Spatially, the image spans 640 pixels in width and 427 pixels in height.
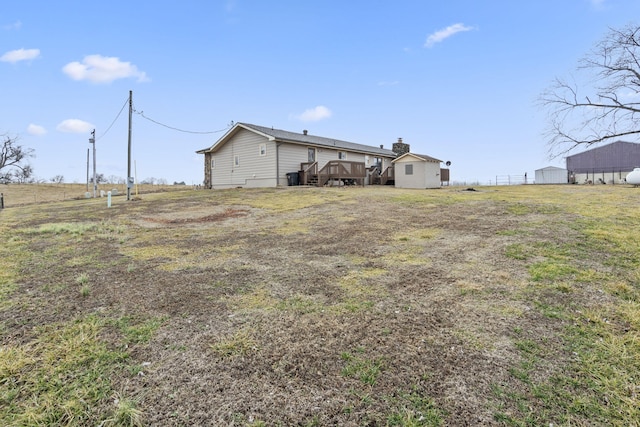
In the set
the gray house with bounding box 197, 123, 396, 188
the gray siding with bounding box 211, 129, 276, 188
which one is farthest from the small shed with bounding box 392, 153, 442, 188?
the gray siding with bounding box 211, 129, 276, 188

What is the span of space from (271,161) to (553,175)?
112 ft

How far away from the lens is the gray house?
21422mm

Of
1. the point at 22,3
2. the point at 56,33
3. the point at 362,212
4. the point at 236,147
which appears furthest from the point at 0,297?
the point at 236,147

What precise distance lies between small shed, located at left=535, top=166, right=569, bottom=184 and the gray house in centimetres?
2441

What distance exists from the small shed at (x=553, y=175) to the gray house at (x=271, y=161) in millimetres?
24406

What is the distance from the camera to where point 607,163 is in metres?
39.9

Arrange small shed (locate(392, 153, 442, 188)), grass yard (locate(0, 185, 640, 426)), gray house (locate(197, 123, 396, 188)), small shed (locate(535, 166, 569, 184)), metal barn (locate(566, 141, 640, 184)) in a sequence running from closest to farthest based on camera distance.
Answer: grass yard (locate(0, 185, 640, 426)), gray house (locate(197, 123, 396, 188)), small shed (locate(392, 153, 442, 188)), small shed (locate(535, 166, 569, 184)), metal barn (locate(566, 141, 640, 184))

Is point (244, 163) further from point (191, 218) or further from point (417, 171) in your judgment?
point (191, 218)

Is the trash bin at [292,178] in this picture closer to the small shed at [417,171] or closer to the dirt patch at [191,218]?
the small shed at [417,171]

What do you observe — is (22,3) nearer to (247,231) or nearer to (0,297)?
(247,231)

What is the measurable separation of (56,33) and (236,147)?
11762 mm

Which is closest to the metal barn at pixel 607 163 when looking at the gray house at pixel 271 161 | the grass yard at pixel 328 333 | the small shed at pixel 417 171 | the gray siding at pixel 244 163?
the small shed at pixel 417 171

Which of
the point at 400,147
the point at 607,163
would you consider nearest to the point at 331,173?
the point at 400,147

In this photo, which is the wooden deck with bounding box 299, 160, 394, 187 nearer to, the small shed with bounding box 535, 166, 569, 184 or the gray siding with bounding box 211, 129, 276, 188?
the gray siding with bounding box 211, 129, 276, 188
